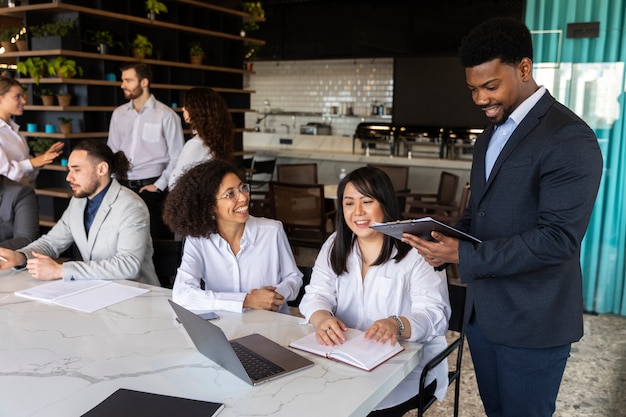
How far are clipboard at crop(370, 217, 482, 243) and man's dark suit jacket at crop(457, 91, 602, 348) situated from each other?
0.05m

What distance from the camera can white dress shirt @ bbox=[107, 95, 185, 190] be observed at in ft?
16.1

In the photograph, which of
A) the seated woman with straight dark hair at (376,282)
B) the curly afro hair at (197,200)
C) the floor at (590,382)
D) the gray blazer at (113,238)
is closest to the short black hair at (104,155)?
the gray blazer at (113,238)

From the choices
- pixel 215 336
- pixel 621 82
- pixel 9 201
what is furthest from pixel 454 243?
pixel 621 82

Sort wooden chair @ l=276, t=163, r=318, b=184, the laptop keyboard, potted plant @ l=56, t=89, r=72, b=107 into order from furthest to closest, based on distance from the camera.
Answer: wooden chair @ l=276, t=163, r=318, b=184
potted plant @ l=56, t=89, r=72, b=107
the laptop keyboard

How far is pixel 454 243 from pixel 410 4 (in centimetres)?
805

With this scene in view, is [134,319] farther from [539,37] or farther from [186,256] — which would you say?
[539,37]

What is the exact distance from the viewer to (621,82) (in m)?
4.34

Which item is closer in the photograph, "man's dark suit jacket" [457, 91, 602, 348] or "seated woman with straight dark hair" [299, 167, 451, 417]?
"man's dark suit jacket" [457, 91, 602, 348]

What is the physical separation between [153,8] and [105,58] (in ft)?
2.72

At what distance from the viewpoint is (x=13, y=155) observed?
4371 mm

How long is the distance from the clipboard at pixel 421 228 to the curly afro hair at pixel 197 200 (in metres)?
0.94

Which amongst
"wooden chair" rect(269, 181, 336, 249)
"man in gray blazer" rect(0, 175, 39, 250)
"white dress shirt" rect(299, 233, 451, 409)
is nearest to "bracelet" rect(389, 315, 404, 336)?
"white dress shirt" rect(299, 233, 451, 409)

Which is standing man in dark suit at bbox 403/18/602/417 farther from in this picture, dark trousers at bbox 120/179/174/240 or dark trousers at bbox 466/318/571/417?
dark trousers at bbox 120/179/174/240

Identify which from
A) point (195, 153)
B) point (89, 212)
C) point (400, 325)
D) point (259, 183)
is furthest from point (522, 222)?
point (259, 183)
